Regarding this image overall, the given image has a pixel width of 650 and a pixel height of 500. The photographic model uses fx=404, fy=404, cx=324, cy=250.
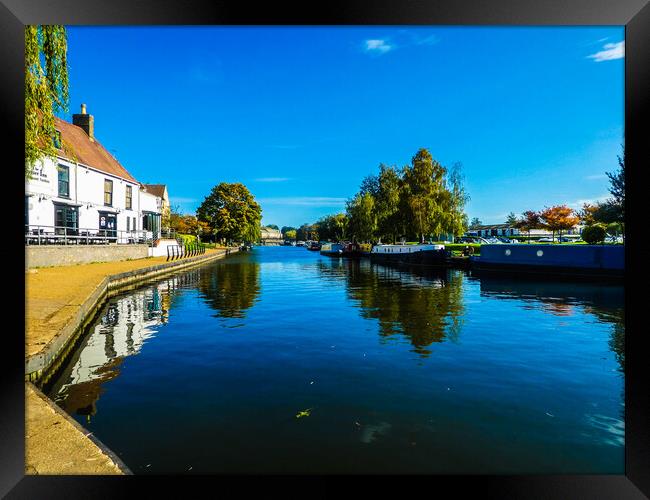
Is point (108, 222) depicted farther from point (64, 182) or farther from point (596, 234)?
point (596, 234)

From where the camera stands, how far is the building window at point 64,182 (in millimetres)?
27237

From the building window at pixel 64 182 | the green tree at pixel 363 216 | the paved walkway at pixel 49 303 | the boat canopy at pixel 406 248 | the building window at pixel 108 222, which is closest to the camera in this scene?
the paved walkway at pixel 49 303

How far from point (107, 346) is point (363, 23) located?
Result: 27.2 feet

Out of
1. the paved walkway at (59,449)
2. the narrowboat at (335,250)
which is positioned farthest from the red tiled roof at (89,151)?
the narrowboat at (335,250)

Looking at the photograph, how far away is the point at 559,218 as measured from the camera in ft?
193

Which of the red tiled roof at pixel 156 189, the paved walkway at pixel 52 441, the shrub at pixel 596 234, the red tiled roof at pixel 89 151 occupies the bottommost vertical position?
the paved walkway at pixel 52 441

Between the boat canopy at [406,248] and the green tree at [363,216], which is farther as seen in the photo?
the green tree at [363,216]

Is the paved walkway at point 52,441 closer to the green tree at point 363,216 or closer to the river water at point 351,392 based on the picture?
the river water at point 351,392

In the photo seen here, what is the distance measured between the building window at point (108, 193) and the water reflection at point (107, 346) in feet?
67.8

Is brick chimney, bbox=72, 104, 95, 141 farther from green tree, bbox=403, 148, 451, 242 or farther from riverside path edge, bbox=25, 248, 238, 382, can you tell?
green tree, bbox=403, 148, 451, 242

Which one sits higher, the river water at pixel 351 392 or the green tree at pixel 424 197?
the green tree at pixel 424 197

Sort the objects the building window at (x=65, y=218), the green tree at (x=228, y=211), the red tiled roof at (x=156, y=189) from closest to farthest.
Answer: the building window at (x=65, y=218) → the red tiled roof at (x=156, y=189) → the green tree at (x=228, y=211)

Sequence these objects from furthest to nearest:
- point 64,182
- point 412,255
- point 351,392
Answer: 1. point 412,255
2. point 64,182
3. point 351,392

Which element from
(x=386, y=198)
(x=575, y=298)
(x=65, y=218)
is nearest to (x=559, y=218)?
(x=386, y=198)
